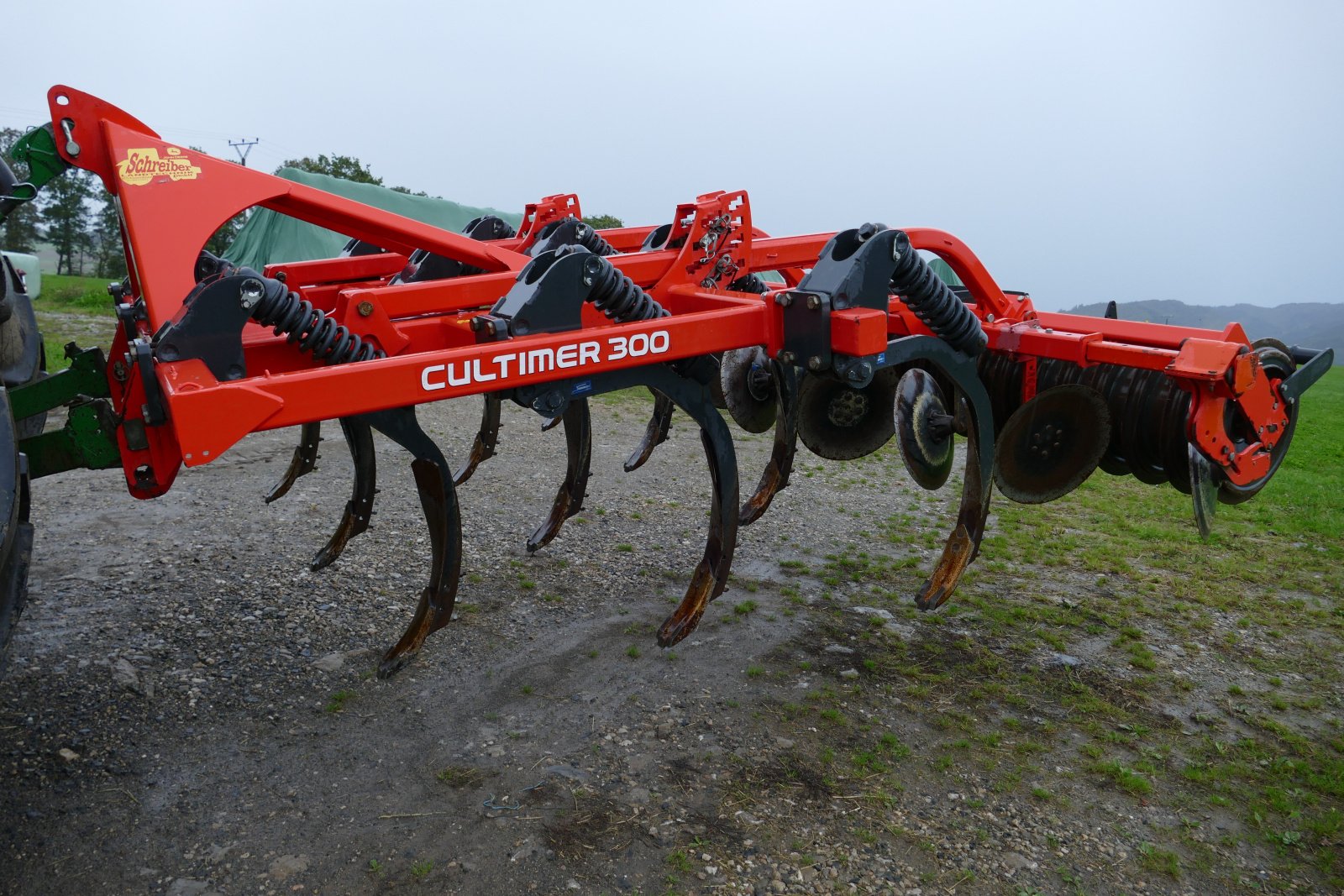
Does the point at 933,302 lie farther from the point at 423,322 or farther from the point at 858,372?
the point at 423,322

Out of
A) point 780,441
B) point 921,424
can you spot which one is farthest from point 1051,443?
point 780,441

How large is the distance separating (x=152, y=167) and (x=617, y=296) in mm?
1415

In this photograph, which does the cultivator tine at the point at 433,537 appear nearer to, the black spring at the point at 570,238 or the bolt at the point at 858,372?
the black spring at the point at 570,238

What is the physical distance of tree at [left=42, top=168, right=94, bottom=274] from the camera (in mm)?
32406

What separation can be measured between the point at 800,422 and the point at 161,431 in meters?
2.87

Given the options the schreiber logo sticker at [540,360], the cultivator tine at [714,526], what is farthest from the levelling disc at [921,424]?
the schreiber logo sticker at [540,360]

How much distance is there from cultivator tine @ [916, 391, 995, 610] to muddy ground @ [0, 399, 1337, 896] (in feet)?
1.39

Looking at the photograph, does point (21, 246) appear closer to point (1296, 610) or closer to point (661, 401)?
point (661, 401)

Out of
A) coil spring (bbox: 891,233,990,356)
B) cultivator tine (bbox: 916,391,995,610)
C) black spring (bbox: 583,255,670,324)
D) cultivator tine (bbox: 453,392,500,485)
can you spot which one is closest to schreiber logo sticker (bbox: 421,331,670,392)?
black spring (bbox: 583,255,670,324)

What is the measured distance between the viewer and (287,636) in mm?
4109

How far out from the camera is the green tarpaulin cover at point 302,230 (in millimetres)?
14219

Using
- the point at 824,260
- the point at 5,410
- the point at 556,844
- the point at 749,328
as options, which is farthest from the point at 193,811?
the point at 824,260

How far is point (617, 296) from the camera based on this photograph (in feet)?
10.6

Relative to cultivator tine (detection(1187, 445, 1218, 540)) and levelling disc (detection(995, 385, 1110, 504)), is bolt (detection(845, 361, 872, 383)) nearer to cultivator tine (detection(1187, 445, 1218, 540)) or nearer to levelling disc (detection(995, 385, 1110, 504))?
levelling disc (detection(995, 385, 1110, 504))
